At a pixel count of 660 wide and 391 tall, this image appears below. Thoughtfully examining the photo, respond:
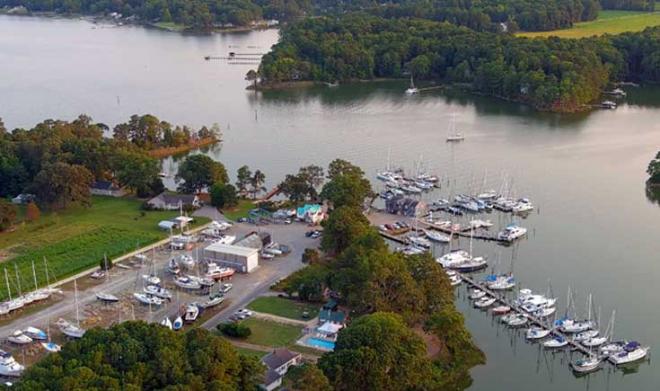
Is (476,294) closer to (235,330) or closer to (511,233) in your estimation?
(511,233)

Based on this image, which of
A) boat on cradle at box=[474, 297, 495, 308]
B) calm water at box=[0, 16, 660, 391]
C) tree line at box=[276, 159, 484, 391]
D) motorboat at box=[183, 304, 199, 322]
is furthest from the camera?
boat on cradle at box=[474, 297, 495, 308]

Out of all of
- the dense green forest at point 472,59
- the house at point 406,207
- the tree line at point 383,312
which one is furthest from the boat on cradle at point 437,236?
the dense green forest at point 472,59

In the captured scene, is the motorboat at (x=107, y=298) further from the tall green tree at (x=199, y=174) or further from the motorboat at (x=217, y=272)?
the tall green tree at (x=199, y=174)

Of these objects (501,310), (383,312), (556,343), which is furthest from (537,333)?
(383,312)

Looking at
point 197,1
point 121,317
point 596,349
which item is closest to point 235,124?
point 121,317

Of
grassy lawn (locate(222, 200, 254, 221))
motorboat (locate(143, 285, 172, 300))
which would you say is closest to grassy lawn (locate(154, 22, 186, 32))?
grassy lawn (locate(222, 200, 254, 221))

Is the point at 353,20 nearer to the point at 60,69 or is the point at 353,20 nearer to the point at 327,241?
the point at 60,69

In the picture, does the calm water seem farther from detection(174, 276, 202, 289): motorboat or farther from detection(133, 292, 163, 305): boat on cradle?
detection(133, 292, 163, 305): boat on cradle
